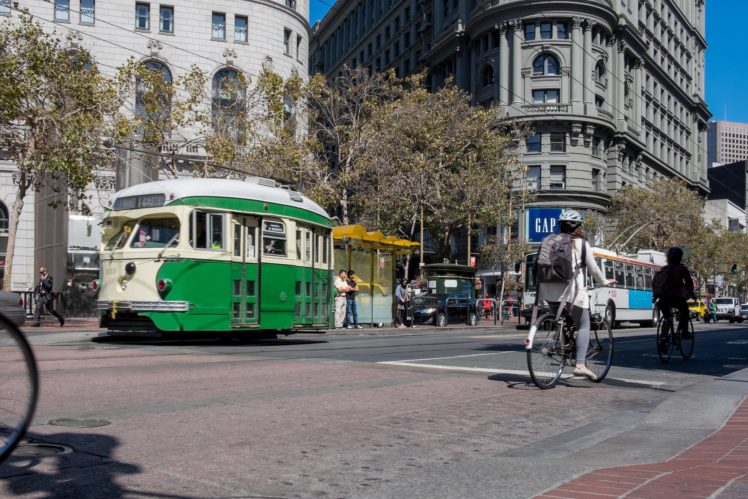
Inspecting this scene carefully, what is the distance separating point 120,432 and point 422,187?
31969 mm

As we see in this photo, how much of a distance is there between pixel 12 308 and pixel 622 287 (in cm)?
3291

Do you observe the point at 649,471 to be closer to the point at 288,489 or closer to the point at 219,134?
the point at 288,489

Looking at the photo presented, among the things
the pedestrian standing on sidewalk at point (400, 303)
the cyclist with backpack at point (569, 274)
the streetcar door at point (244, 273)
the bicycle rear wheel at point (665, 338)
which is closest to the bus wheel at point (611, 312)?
the pedestrian standing on sidewalk at point (400, 303)

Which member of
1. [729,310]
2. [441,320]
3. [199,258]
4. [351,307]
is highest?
[199,258]

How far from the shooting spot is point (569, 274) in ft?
27.2

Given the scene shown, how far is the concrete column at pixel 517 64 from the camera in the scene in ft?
196

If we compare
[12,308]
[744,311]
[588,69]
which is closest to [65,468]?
[12,308]

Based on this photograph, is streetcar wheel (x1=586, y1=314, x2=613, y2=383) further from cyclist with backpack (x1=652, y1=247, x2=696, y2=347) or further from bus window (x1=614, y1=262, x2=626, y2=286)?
bus window (x1=614, y1=262, x2=626, y2=286)

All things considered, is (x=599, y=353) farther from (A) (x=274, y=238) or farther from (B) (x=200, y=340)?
(B) (x=200, y=340)

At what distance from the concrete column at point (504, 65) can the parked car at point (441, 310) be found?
1216 inches

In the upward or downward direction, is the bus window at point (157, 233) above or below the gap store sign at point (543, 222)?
below

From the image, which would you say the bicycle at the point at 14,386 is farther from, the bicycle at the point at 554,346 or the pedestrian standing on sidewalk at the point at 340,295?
the pedestrian standing on sidewalk at the point at 340,295

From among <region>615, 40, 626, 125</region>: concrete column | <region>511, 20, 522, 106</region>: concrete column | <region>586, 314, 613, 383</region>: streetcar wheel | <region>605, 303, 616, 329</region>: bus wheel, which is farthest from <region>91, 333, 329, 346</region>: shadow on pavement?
<region>615, 40, 626, 125</region>: concrete column

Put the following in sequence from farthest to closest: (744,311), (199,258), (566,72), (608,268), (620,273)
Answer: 1. (566,72)
2. (744,311)
3. (620,273)
4. (608,268)
5. (199,258)
